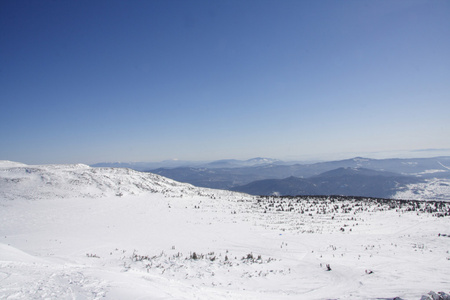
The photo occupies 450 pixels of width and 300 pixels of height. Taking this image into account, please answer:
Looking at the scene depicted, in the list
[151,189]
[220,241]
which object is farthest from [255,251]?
[151,189]

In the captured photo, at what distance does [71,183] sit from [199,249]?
24797mm

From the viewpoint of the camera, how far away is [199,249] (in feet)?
41.8

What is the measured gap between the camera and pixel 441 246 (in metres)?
13.0

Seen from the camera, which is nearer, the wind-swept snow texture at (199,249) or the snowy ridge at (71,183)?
the wind-swept snow texture at (199,249)

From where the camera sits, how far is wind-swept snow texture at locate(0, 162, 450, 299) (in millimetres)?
6949

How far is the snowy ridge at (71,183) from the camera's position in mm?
24609

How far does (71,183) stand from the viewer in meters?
28.6

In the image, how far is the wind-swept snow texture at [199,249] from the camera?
6949 mm

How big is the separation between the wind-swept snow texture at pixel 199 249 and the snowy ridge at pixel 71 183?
24 centimetres

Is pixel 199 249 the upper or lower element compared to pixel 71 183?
lower

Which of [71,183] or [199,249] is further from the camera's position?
[71,183]

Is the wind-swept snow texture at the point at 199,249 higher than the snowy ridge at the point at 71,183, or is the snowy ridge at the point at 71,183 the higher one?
the snowy ridge at the point at 71,183

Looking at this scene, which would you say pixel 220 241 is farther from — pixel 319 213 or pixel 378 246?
pixel 319 213

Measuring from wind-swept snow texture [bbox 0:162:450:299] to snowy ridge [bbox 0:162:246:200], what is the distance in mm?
242
